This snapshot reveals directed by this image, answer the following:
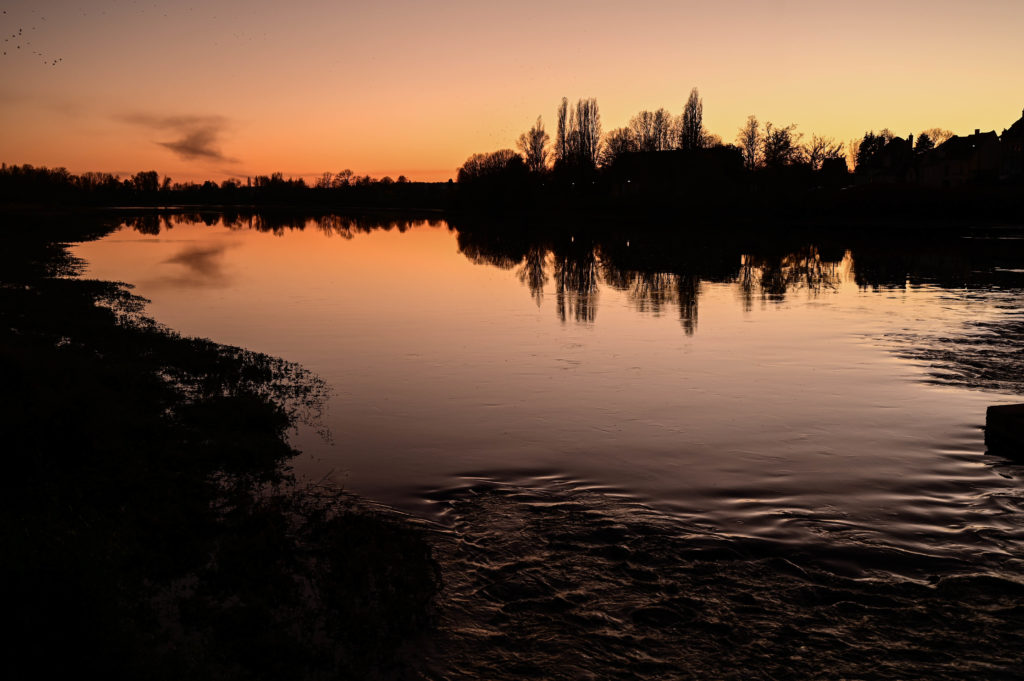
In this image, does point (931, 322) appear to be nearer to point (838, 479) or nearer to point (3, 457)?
point (838, 479)

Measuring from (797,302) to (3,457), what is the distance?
27874 millimetres

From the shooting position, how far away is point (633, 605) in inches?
289

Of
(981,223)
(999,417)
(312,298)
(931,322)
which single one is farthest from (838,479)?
(981,223)

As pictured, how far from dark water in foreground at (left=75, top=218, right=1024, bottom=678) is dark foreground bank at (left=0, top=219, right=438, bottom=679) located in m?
0.76

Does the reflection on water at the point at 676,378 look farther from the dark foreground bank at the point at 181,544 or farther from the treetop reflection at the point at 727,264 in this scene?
the dark foreground bank at the point at 181,544

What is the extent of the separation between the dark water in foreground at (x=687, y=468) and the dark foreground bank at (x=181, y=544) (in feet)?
2.48

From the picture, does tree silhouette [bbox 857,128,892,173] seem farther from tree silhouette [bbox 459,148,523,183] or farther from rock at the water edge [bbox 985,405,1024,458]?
rock at the water edge [bbox 985,405,1024,458]

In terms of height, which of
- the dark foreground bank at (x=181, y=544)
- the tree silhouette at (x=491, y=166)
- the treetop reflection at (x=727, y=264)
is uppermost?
the tree silhouette at (x=491, y=166)

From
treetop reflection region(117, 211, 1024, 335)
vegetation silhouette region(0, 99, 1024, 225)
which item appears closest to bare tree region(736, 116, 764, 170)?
vegetation silhouette region(0, 99, 1024, 225)

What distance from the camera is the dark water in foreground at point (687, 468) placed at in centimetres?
686

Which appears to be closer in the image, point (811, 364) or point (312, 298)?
point (811, 364)

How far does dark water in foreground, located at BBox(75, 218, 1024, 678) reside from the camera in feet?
22.5

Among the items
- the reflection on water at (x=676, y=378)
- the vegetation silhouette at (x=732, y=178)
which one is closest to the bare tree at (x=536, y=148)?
the vegetation silhouette at (x=732, y=178)

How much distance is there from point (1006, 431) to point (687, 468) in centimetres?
544
